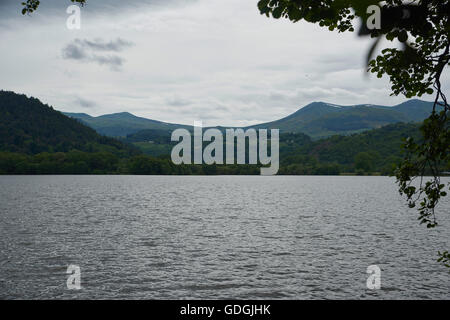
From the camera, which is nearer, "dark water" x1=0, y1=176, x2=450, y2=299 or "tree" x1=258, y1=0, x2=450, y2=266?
"tree" x1=258, y1=0, x2=450, y2=266

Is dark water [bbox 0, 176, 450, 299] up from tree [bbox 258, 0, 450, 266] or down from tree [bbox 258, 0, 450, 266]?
down

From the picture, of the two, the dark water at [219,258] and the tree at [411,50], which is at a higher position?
the tree at [411,50]

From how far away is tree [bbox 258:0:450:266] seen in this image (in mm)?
8633

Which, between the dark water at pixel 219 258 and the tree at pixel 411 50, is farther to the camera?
the dark water at pixel 219 258

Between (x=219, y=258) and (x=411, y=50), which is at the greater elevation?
(x=411, y=50)

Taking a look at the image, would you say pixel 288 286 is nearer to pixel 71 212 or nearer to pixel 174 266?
pixel 174 266

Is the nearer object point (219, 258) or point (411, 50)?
point (411, 50)

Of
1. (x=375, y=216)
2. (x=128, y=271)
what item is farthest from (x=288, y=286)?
(x=375, y=216)

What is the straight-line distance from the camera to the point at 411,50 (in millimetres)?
10438

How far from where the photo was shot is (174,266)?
3328 cm

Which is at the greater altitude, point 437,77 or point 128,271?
point 437,77

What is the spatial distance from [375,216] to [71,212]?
59.4m

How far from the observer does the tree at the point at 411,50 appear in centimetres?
863
